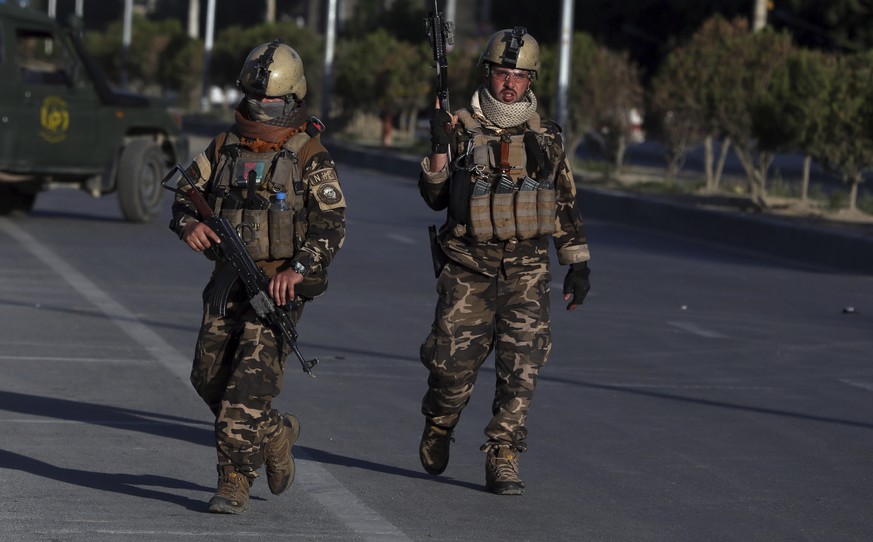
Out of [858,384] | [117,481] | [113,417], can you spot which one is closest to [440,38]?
[117,481]

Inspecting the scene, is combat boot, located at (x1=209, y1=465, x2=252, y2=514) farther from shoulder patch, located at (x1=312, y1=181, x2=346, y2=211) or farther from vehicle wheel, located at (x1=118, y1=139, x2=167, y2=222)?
vehicle wheel, located at (x1=118, y1=139, x2=167, y2=222)

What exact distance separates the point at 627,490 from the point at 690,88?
19.2 m

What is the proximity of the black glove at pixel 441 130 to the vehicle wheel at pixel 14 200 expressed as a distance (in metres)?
13.4

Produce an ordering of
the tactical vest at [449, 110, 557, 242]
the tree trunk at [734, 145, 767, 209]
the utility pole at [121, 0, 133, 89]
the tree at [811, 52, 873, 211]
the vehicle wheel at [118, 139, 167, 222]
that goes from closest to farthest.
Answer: the tactical vest at [449, 110, 557, 242]
the vehicle wheel at [118, 139, 167, 222]
the tree at [811, 52, 873, 211]
the tree trunk at [734, 145, 767, 209]
the utility pole at [121, 0, 133, 89]

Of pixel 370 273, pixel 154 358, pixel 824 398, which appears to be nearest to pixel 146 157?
pixel 370 273

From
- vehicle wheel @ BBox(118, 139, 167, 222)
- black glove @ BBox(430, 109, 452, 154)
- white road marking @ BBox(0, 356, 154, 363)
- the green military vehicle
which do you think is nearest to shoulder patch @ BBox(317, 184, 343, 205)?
black glove @ BBox(430, 109, 452, 154)

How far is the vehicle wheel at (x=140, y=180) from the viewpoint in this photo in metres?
18.9

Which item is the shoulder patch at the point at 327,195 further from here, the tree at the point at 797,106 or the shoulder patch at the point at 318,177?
the tree at the point at 797,106

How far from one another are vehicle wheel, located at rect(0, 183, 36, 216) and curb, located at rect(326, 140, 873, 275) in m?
7.33

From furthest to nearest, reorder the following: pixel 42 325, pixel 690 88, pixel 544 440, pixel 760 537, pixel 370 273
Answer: pixel 690 88 → pixel 370 273 → pixel 42 325 → pixel 544 440 → pixel 760 537

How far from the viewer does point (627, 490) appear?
277 inches

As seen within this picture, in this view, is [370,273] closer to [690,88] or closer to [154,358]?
[154,358]

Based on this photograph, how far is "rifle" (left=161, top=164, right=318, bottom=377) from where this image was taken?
612 centimetres

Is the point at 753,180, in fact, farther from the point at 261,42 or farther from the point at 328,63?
the point at 261,42
